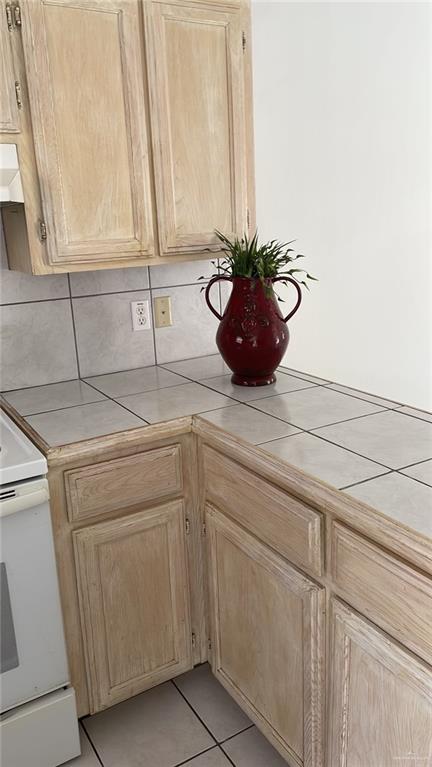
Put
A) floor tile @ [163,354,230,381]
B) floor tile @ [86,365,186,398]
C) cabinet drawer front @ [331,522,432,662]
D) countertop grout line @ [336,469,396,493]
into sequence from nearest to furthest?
cabinet drawer front @ [331,522,432,662] → countertop grout line @ [336,469,396,493] → floor tile @ [86,365,186,398] → floor tile @ [163,354,230,381]

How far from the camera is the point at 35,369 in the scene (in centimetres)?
194

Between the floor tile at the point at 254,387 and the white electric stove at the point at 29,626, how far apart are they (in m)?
0.60

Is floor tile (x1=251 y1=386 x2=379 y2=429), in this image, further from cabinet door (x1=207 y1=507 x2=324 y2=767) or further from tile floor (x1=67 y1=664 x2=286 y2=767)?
tile floor (x1=67 y1=664 x2=286 y2=767)

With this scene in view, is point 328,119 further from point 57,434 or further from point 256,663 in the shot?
point 256,663

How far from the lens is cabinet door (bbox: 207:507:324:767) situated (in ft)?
4.23

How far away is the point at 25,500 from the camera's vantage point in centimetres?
134

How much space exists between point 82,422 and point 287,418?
1.72 ft

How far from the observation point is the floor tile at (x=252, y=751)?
1.57 m

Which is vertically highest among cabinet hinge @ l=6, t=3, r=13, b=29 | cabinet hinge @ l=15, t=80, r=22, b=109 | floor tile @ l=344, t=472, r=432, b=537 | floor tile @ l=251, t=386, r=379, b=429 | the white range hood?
cabinet hinge @ l=6, t=3, r=13, b=29

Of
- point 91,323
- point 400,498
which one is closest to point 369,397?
point 400,498

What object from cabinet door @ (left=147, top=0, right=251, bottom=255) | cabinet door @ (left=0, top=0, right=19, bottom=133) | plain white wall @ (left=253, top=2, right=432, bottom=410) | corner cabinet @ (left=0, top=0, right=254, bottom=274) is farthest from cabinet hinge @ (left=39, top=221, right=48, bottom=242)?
plain white wall @ (left=253, top=2, right=432, bottom=410)

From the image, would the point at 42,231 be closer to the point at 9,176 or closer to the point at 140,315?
the point at 9,176

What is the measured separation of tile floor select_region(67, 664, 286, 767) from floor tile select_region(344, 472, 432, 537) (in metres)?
0.88

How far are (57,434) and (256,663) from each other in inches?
28.9
